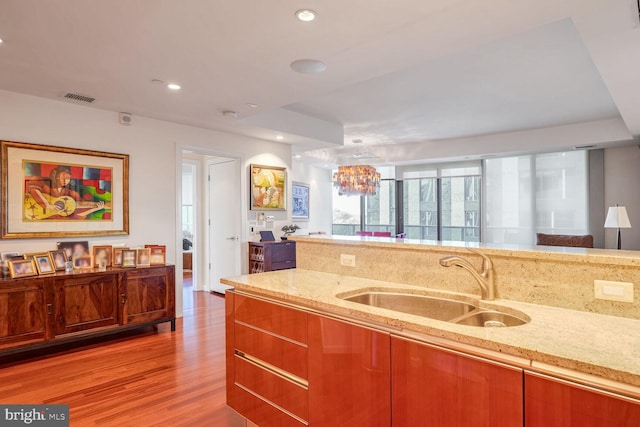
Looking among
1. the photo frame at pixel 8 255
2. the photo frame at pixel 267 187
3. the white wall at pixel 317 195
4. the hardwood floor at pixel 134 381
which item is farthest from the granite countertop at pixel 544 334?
the white wall at pixel 317 195

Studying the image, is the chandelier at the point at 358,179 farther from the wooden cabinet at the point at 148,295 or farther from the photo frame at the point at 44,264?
the photo frame at the point at 44,264

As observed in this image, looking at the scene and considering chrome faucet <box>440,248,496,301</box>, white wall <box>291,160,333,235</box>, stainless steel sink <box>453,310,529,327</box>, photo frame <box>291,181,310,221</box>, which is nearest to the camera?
stainless steel sink <box>453,310,529,327</box>

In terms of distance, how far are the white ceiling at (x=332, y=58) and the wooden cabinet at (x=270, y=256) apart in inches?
65.1

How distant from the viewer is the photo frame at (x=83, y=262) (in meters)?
3.74

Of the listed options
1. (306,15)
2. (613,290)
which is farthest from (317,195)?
(613,290)

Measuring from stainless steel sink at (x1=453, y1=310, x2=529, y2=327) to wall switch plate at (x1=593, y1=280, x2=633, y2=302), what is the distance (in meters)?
0.33

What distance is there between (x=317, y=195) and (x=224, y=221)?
145 inches

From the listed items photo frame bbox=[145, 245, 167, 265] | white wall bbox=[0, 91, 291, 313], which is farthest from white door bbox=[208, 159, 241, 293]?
photo frame bbox=[145, 245, 167, 265]

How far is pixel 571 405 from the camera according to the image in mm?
997

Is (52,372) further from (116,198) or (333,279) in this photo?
(333,279)

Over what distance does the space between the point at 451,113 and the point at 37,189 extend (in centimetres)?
511

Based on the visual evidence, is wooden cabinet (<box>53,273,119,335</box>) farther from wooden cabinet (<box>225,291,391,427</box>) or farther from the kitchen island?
the kitchen island

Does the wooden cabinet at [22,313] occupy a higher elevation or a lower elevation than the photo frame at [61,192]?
lower

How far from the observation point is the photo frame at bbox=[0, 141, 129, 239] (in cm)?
347
